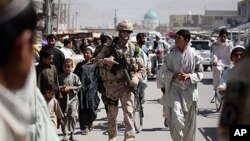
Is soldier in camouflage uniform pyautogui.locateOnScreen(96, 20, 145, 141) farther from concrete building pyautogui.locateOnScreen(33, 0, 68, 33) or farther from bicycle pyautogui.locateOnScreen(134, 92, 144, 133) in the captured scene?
concrete building pyautogui.locateOnScreen(33, 0, 68, 33)

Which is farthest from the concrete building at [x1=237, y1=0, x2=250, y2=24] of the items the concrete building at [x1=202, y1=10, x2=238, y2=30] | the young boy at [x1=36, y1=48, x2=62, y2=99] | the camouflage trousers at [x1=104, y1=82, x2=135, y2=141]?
the young boy at [x1=36, y1=48, x2=62, y2=99]

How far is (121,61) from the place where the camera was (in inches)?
290

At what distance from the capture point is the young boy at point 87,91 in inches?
364

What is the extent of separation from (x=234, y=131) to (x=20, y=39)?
0.54m

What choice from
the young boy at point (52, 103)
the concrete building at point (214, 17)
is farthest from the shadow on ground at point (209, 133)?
the concrete building at point (214, 17)

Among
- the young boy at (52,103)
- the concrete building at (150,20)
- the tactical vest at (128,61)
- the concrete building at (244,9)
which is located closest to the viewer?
the young boy at (52,103)

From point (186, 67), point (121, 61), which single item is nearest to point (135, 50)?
point (121, 61)

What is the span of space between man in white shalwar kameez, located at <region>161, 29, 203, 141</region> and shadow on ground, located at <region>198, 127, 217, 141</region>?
1.63 meters

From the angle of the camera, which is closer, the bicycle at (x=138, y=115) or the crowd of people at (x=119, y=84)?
the crowd of people at (x=119, y=84)

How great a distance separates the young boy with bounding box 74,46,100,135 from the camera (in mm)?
9234

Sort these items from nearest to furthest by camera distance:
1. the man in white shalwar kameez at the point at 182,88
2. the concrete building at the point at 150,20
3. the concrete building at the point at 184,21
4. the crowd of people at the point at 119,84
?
the crowd of people at the point at 119,84 → the man in white shalwar kameez at the point at 182,88 → the concrete building at the point at 184,21 → the concrete building at the point at 150,20

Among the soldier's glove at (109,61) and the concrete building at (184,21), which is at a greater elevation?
the soldier's glove at (109,61)

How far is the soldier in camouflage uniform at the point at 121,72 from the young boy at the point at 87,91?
5.22 feet

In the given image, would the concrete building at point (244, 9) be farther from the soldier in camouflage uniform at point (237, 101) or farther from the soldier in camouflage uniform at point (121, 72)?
the soldier in camouflage uniform at point (237, 101)
